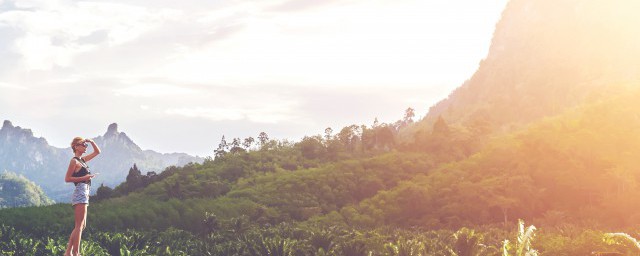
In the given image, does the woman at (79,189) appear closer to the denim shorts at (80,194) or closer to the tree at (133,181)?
the denim shorts at (80,194)

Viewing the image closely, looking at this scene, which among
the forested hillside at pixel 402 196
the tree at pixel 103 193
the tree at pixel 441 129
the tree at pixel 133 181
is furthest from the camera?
the tree at pixel 441 129

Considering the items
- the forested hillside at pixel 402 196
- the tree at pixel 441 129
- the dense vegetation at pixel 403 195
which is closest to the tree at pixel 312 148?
the forested hillside at pixel 402 196

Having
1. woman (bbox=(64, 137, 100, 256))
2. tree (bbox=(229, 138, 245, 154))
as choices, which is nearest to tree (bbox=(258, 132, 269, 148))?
tree (bbox=(229, 138, 245, 154))

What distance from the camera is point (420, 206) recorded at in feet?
353

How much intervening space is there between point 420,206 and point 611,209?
33377 millimetres

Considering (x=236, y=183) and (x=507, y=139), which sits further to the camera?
(x=507, y=139)

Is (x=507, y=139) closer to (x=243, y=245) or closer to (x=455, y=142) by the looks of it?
(x=455, y=142)

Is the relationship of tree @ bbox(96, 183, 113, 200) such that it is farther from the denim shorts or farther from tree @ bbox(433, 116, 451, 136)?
the denim shorts

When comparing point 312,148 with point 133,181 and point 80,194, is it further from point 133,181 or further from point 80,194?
point 80,194

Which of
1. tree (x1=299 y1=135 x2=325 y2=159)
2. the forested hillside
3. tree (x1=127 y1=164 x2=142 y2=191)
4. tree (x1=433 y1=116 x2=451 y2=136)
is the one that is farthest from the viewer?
tree (x1=299 y1=135 x2=325 y2=159)

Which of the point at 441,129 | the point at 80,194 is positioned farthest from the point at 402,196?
the point at 80,194

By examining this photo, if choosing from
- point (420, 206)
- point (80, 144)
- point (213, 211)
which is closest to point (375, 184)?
point (420, 206)

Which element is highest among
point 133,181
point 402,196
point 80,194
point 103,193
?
point 133,181

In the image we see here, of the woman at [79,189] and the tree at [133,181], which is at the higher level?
the tree at [133,181]
